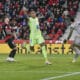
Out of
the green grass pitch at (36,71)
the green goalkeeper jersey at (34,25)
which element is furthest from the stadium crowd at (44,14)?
the green grass pitch at (36,71)

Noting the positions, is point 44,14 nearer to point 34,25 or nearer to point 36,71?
point 34,25

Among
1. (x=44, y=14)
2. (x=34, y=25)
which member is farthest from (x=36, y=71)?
(x=44, y=14)

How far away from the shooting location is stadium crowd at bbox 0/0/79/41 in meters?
33.7

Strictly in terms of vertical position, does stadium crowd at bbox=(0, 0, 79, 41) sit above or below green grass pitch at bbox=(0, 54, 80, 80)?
below

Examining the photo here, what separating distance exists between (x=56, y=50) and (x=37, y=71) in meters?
13.1

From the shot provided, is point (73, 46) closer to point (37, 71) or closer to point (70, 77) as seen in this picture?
point (37, 71)

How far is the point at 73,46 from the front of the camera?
2039 cm

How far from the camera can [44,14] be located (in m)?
36.2

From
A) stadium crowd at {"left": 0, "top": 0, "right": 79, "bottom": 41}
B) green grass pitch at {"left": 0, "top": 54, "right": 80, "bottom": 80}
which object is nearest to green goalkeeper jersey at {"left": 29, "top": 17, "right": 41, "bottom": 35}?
green grass pitch at {"left": 0, "top": 54, "right": 80, "bottom": 80}

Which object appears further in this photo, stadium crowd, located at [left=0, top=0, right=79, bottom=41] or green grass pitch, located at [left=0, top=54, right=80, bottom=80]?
stadium crowd, located at [left=0, top=0, right=79, bottom=41]

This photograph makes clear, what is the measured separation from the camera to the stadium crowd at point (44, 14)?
3372 centimetres

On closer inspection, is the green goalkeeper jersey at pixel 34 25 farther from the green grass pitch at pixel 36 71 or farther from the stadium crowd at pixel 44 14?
the stadium crowd at pixel 44 14

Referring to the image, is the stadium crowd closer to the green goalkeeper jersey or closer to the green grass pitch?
the green goalkeeper jersey

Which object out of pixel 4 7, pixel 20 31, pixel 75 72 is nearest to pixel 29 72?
pixel 75 72
